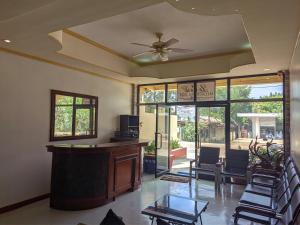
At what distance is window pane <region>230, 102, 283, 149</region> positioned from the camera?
18.4 feet

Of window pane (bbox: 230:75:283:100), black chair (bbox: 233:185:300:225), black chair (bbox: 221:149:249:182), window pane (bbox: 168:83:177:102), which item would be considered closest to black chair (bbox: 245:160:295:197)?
black chair (bbox: 233:185:300:225)

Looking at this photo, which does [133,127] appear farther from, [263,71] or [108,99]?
[263,71]

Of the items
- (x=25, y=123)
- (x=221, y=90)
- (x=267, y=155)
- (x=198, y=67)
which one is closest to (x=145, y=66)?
(x=198, y=67)

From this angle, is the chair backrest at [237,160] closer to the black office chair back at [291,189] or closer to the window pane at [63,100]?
the black office chair back at [291,189]

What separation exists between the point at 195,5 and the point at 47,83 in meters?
3.57

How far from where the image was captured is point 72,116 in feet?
17.7

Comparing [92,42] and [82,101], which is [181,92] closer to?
[82,101]

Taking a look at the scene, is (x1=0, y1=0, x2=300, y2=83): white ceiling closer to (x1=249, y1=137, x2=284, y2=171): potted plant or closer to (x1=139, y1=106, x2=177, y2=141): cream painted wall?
(x1=249, y1=137, x2=284, y2=171): potted plant

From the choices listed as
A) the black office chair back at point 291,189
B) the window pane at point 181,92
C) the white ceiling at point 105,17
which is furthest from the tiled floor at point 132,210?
the white ceiling at point 105,17

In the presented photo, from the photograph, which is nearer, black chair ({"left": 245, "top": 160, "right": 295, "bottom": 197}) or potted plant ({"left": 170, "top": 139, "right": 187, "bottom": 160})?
black chair ({"left": 245, "top": 160, "right": 295, "bottom": 197})

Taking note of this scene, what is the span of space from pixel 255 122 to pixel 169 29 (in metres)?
3.36

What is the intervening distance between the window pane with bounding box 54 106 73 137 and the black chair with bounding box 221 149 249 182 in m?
3.68

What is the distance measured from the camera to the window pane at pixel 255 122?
18.4ft

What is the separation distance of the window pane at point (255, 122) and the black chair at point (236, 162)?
0.51 meters
